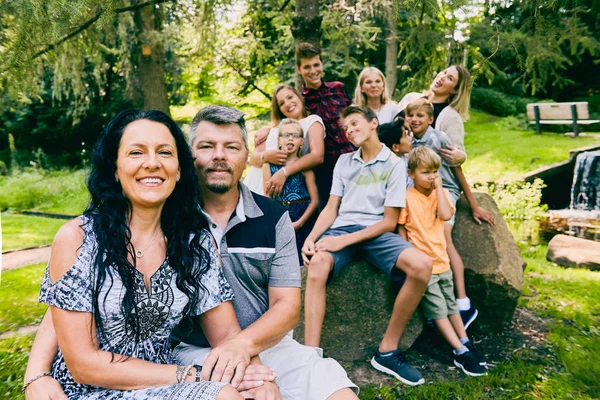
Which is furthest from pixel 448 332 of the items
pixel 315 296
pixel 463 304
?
pixel 315 296

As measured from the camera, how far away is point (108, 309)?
1875 millimetres

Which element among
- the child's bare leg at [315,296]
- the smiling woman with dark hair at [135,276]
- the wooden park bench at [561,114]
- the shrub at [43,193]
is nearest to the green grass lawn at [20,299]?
the child's bare leg at [315,296]

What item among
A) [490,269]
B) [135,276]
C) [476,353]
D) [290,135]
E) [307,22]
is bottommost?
[476,353]

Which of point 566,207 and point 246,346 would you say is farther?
point 566,207

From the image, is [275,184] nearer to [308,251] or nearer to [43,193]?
[308,251]

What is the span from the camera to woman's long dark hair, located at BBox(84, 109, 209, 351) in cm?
190

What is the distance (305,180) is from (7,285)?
12.1 feet

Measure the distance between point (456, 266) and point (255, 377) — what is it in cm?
247

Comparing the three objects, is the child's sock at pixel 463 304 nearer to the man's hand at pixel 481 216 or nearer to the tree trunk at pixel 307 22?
the man's hand at pixel 481 216

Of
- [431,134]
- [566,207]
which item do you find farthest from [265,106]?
[431,134]

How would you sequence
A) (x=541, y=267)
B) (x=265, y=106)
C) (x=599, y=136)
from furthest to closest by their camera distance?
(x=265, y=106) → (x=599, y=136) → (x=541, y=267)

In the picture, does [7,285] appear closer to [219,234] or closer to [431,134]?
[219,234]

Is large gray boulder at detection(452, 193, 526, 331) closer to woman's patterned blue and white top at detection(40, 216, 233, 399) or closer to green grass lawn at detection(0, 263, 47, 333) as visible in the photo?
woman's patterned blue and white top at detection(40, 216, 233, 399)

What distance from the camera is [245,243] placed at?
2367 millimetres
